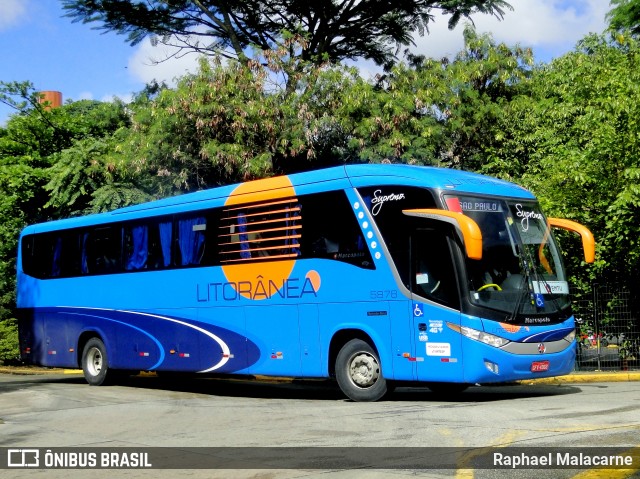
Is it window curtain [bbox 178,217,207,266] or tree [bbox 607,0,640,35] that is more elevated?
tree [bbox 607,0,640,35]

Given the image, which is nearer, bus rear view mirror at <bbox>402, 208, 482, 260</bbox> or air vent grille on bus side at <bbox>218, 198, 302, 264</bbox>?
bus rear view mirror at <bbox>402, 208, 482, 260</bbox>

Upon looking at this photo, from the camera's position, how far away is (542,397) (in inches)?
587

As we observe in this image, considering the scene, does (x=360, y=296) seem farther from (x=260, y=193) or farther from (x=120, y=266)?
(x=120, y=266)

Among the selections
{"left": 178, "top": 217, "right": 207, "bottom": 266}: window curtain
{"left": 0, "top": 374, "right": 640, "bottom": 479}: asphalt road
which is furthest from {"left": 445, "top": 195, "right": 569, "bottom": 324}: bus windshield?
{"left": 178, "top": 217, "right": 207, "bottom": 266}: window curtain

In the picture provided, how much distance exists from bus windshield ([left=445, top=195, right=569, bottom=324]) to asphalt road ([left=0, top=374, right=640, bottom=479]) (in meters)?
1.42

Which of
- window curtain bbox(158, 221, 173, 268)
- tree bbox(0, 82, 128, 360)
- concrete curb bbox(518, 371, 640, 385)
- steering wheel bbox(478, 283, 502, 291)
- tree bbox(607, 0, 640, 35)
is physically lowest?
concrete curb bbox(518, 371, 640, 385)

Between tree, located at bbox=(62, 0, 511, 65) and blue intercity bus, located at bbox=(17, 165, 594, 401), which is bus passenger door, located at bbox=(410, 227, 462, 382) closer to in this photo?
blue intercity bus, located at bbox=(17, 165, 594, 401)

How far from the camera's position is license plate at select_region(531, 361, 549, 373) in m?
14.1

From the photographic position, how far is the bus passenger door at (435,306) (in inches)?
547

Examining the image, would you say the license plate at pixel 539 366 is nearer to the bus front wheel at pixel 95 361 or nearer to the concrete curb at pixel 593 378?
the concrete curb at pixel 593 378

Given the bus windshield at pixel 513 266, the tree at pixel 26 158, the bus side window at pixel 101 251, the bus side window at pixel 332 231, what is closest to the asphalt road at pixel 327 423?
the bus windshield at pixel 513 266

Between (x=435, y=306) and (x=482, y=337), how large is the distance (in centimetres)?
84

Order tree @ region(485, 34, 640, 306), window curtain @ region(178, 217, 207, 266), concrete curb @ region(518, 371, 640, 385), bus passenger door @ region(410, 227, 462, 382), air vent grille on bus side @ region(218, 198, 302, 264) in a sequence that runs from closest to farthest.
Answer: bus passenger door @ region(410, 227, 462, 382), air vent grille on bus side @ region(218, 198, 302, 264), window curtain @ region(178, 217, 207, 266), concrete curb @ region(518, 371, 640, 385), tree @ region(485, 34, 640, 306)

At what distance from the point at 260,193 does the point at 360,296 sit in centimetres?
312
